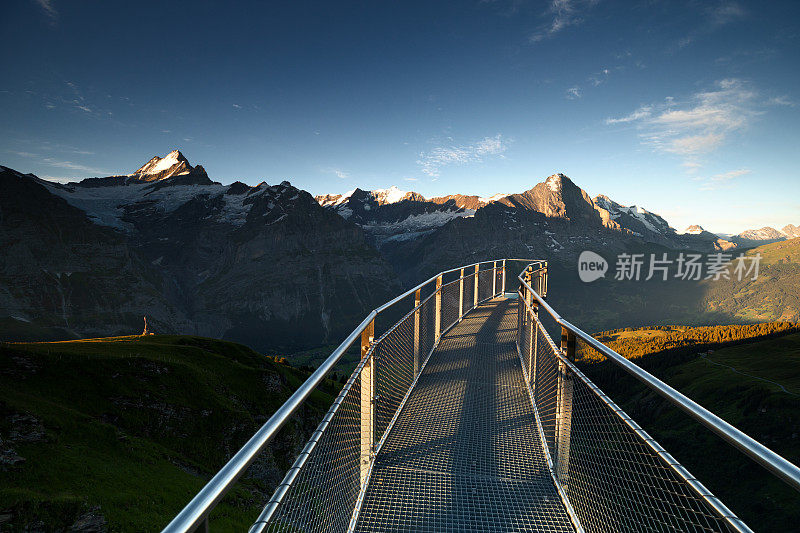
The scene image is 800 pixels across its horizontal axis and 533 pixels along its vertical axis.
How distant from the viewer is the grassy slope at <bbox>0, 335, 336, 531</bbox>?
9.33 meters

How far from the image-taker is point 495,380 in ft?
21.3

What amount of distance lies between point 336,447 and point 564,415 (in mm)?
2267

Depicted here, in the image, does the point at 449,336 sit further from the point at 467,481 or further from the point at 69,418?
the point at 69,418

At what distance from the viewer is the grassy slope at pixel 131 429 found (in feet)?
30.6

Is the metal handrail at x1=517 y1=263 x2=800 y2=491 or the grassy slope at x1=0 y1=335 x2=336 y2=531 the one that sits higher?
the metal handrail at x1=517 y1=263 x2=800 y2=491

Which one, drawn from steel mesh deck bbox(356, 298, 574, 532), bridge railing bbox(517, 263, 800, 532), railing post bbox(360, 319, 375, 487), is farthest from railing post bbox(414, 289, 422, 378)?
railing post bbox(360, 319, 375, 487)

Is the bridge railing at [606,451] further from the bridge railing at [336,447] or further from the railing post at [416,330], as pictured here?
the railing post at [416,330]

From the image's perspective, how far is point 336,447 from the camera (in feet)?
9.63

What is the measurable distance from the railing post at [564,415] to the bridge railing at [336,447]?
6.19 feet

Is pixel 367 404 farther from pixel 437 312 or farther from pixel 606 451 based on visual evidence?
pixel 437 312

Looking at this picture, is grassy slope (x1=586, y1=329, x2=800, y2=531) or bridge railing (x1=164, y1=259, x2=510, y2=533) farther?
grassy slope (x1=586, y1=329, x2=800, y2=531)

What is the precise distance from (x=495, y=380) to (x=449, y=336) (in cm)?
304

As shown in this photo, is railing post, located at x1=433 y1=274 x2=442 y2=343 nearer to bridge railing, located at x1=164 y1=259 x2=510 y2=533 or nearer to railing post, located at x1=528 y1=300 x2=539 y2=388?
bridge railing, located at x1=164 y1=259 x2=510 y2=533

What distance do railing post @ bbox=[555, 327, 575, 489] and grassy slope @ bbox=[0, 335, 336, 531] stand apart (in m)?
9.91
